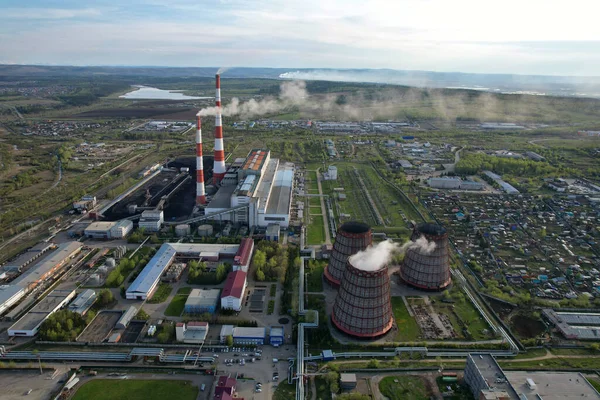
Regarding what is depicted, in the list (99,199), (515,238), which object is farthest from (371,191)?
(99,199)

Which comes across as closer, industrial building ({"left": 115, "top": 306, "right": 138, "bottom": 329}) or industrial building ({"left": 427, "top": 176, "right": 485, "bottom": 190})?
industrial building ({"left": 115, "top": 306, "right": 138, "bottom": 329})

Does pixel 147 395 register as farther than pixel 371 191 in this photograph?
No

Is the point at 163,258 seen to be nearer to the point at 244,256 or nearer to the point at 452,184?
the point at 244,256

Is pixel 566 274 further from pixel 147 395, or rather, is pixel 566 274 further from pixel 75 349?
pixel 75 349

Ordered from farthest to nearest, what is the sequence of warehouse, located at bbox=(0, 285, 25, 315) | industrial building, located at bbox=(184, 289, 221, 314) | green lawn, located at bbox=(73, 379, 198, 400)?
industrial building, located at bbox=(184, 289, 221, 314) → warehouse, located at bbox=(0, 285, 25, 315) → green lawn, located at bbox=(73, 379, 198, 400)

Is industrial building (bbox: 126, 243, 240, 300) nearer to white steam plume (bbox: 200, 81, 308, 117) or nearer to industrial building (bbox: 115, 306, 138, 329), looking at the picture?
industrial building (bbox: 115, 306, 138, 329)

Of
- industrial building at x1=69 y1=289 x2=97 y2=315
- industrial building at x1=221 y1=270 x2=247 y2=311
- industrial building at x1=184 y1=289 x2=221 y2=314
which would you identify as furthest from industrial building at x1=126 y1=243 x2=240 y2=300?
industrial building at x1=221 y1=270 x2=247 y2=311

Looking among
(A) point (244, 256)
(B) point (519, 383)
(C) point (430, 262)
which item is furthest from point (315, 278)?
(B) point (519, 383)

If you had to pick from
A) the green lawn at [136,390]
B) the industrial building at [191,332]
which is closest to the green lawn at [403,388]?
the green lawn at [136,390]
